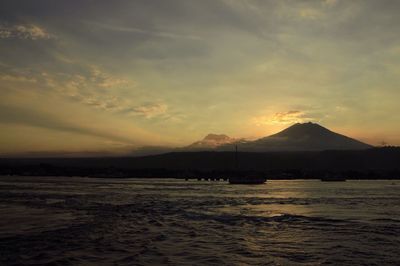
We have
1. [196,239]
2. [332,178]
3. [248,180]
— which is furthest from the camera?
[332,178]

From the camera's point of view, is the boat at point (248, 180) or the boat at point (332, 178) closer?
the boat at point (248, 180)

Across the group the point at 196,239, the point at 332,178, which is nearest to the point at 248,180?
the point at 332,178

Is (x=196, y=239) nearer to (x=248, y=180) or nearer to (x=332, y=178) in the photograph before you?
(x=248, y=180)

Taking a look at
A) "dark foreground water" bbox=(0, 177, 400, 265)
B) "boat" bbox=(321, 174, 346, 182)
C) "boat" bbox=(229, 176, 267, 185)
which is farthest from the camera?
"boat" bbox=(321, 174, 346, 182)

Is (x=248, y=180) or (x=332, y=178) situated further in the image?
(x=332, y=178)

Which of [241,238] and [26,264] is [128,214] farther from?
[26,264]

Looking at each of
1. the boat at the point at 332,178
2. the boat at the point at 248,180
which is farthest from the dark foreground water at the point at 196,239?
the boat at the point at 332,178

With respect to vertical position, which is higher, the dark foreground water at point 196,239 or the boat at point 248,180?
the boat at point 248,180

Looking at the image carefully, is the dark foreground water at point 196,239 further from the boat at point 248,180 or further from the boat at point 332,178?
the boat at point 332,178

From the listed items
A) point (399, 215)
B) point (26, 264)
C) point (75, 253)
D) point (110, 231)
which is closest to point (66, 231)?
point (110, 231)

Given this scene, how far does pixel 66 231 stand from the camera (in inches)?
1044

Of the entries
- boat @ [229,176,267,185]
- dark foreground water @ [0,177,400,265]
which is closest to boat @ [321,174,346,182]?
boat @ [229,176,267,185]

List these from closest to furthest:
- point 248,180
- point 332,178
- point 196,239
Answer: point 196,239 → point 248,180 → point 332,178

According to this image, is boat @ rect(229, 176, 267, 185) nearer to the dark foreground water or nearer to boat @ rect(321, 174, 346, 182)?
boat @ rect(321, 174, 346, 182)
